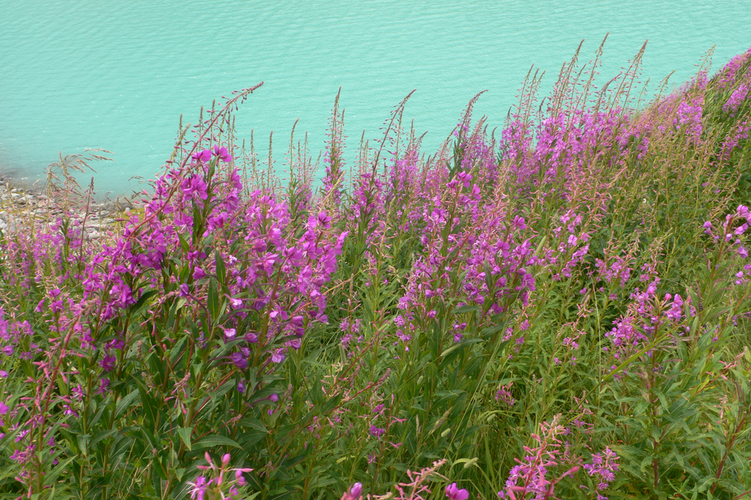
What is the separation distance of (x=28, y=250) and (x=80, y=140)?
36.8 ft

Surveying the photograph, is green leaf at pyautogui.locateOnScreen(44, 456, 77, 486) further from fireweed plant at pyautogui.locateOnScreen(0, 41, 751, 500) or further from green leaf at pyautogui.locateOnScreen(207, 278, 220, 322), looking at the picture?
green leaf at pyautogui.locateOnScreen(207, 278, 220, 322)

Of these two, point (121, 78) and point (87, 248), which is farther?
point (121, 78)

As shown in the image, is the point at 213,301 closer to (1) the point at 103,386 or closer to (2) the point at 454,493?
(1) the point at 103,386

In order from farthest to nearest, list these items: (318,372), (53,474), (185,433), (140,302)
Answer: (318,372) < (53,474) < (140,302) < (185,433)

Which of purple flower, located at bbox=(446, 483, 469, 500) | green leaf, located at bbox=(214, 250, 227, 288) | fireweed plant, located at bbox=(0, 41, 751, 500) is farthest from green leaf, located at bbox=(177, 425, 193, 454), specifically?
purple flower, located at bbox=(446, 483, 469, 500)

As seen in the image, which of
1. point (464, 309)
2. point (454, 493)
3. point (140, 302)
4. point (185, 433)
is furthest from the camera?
point (464, 309)

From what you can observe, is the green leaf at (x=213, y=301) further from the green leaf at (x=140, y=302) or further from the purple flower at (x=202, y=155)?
the purple flower at (x=202, y=155)

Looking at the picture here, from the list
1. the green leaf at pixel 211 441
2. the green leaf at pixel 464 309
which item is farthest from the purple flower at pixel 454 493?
the green leaf at pixel 464 309

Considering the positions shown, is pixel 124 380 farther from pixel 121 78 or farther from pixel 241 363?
pixel 121 78

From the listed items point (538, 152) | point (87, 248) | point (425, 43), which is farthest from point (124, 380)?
point (425, 43)

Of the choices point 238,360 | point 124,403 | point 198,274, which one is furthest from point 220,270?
point 124,403

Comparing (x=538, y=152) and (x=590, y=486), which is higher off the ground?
(x=538, y=152)

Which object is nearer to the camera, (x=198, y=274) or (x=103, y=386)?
(x=198, y=274)

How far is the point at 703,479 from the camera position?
197 centimetres
